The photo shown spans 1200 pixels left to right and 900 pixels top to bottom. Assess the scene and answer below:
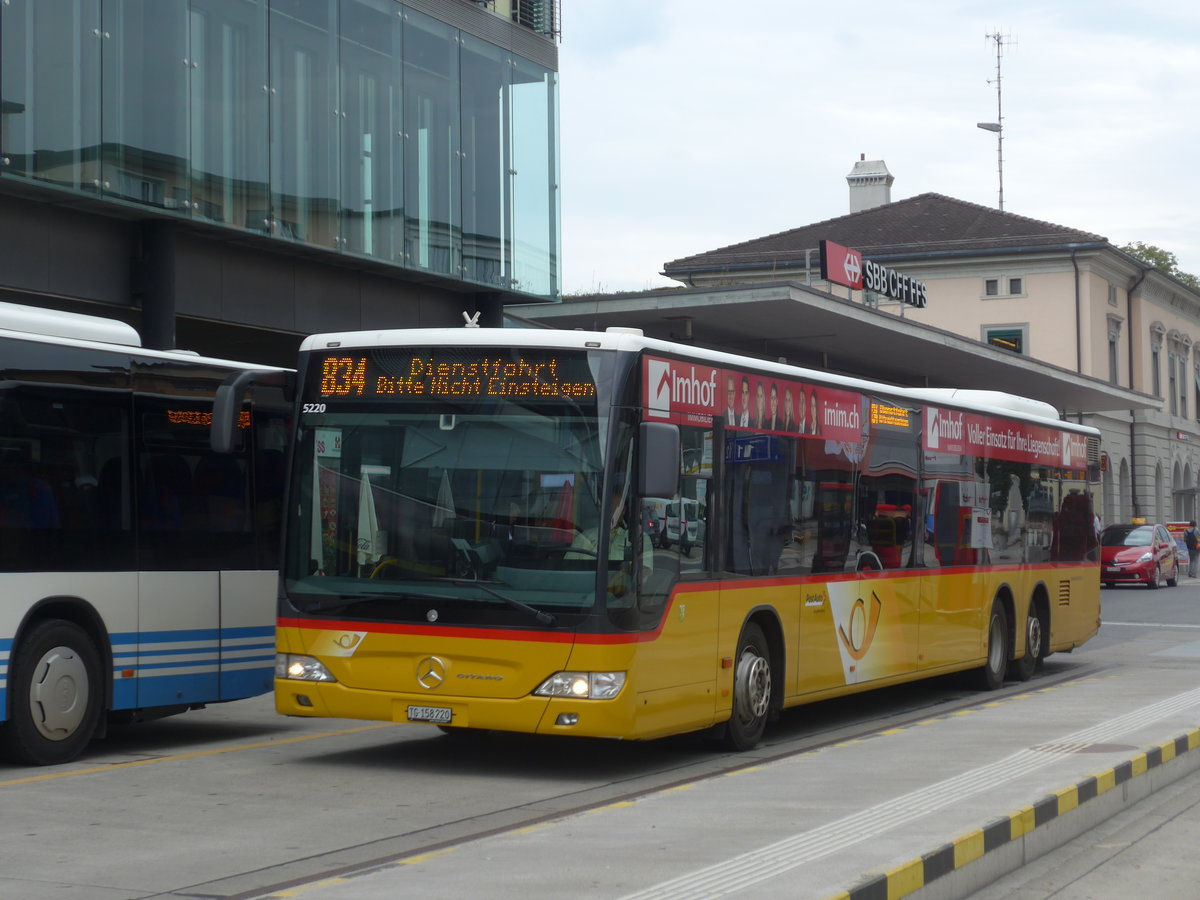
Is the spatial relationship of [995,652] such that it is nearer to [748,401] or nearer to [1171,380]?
[748,401]

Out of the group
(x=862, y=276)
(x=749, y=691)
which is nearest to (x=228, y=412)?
(x=749, y=691)

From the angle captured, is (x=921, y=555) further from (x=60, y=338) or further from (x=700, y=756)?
(x=60, y=338)

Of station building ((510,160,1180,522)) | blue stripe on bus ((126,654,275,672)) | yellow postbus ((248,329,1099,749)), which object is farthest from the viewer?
station building ((510,160,1180,522))

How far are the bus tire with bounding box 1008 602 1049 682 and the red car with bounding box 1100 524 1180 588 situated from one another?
2665 centimetres

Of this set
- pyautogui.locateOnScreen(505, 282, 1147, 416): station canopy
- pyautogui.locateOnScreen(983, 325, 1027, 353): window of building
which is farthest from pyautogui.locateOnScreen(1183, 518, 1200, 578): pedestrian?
pyautogui.locateOnScreen(983, 325, 1027, 353): window of building

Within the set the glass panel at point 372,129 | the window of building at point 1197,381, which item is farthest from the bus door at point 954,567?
the window of building at point 1197,381

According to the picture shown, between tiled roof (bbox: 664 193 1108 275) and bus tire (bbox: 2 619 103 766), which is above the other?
tiled roof (bbox: 664 193 1108 275)

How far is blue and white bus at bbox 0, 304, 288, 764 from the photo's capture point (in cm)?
1012

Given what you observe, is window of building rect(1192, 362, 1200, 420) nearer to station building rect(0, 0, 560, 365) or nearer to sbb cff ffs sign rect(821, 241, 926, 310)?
sbb cff ffs sign rect(821, 241, 926, 310)

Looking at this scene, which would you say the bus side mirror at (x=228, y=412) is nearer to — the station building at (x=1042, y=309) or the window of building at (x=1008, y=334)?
the station building at (x=1042, y=309)

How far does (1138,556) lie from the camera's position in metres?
43.5

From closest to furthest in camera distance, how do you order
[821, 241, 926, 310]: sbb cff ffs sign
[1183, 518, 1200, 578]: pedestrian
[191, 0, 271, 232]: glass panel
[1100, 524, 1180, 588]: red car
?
[191, 0, 271, 232]: glass panel → [821, 241, 926, 310]: sbb cff ffs sign → [1100, 524, 1180, 588]: red car → [1183, 518, 1200, 578]: pedestrian

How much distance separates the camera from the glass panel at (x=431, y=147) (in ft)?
74.2

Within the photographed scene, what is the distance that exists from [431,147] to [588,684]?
48.5 feet
